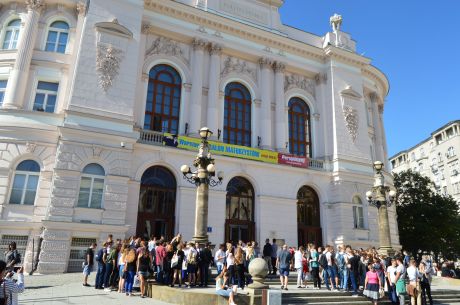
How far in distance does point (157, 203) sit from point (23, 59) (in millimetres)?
10432

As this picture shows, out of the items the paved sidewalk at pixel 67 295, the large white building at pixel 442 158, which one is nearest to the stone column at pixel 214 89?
the paved sidewalk at pixel 67 295

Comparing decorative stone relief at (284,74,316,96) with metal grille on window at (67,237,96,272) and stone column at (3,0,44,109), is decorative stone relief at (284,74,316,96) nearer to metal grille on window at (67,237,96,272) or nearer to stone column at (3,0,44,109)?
stone column at (3,0,44,109)

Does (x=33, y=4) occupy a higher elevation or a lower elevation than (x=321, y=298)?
higher

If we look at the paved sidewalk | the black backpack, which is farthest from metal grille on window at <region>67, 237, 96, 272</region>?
the black backpack

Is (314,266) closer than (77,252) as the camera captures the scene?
Yes

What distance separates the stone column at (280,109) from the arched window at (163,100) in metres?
6.98

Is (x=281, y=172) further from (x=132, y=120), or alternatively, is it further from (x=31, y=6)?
(x=31, y=6)

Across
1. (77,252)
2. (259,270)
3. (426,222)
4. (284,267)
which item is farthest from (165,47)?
(426,222)

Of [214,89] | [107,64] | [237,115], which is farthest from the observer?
[237,115]

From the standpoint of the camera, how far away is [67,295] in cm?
1108

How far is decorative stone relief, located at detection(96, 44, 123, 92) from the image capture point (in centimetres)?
1977

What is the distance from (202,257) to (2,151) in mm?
11775

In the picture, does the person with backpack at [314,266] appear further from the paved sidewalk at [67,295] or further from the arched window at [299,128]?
the arched window at [299,128]

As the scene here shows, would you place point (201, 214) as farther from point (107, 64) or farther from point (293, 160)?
point (293, 160)
